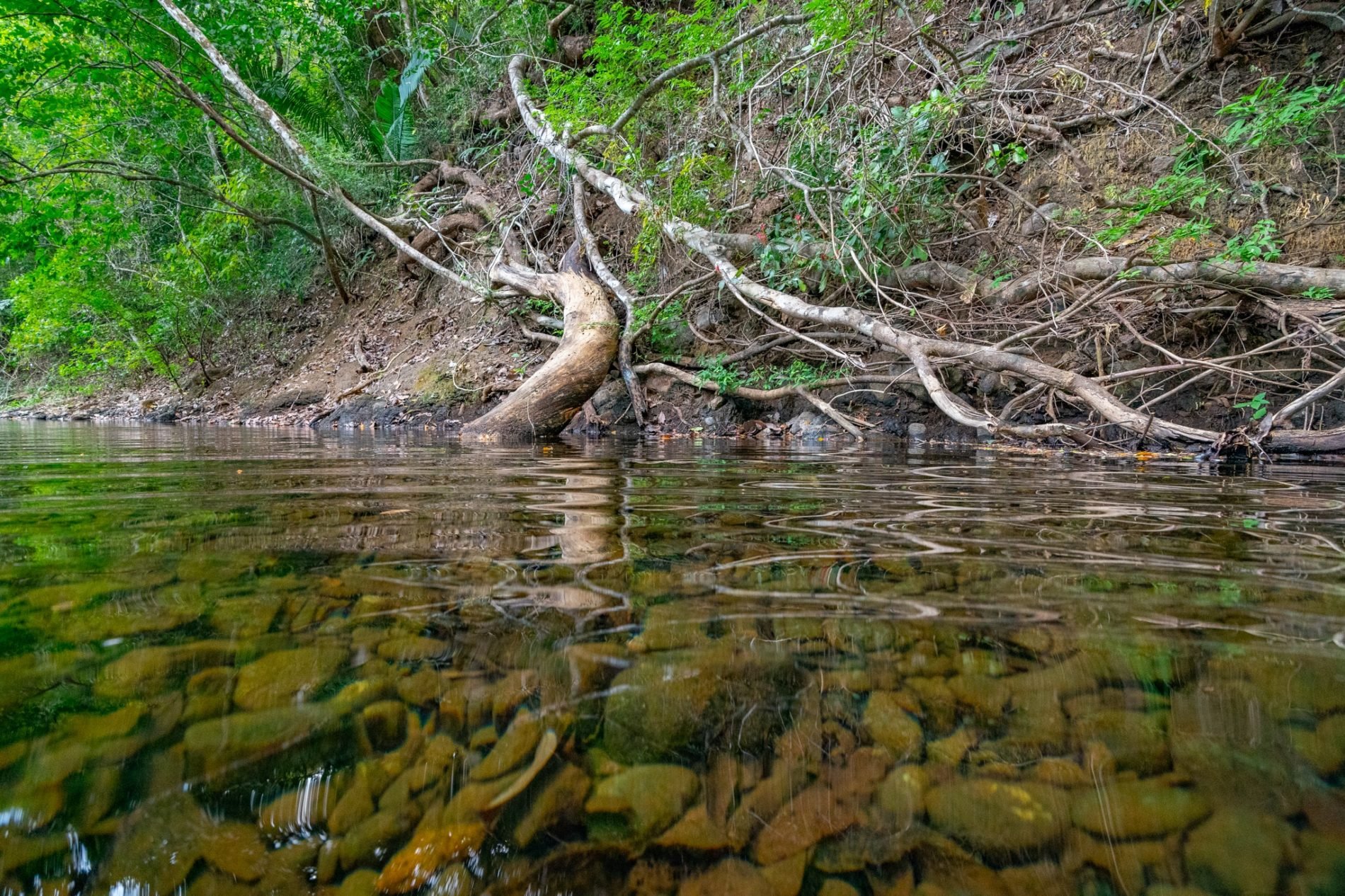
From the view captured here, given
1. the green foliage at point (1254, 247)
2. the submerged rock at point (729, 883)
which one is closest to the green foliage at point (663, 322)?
the green foliage at point (1254, 247)

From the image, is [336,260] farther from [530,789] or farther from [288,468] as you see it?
[530,789]

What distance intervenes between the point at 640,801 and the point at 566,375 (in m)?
5.70

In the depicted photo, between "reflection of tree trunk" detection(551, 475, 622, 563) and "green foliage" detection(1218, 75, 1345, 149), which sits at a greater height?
"green foliage" detection(1218, 75, 1345, 149)

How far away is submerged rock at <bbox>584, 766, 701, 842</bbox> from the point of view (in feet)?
1.97

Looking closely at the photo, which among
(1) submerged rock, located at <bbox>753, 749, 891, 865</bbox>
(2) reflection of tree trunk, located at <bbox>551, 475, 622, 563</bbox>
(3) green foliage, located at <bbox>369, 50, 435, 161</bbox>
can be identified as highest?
(3) green foliage, located at <bbox>369, 50, 435, 161</bbox>

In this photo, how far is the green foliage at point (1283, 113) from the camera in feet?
12.9

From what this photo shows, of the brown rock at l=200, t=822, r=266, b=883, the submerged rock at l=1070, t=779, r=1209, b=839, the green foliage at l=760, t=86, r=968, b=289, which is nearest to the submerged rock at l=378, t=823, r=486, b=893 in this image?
the brown rock at l=200, t=822, r=266, b=883

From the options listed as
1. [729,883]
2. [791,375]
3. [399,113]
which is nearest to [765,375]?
[791,375]

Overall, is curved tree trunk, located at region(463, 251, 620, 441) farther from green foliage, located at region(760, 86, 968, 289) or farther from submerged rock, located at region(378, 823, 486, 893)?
submerged rock, located at region(378, 823, 486, 893)

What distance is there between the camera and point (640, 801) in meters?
0.64

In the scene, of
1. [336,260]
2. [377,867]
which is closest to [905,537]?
[377,867]

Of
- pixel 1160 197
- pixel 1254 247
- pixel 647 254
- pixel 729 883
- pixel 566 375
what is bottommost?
pixel 729 883

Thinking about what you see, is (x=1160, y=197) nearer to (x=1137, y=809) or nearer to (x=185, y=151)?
(x=1137, y=809)

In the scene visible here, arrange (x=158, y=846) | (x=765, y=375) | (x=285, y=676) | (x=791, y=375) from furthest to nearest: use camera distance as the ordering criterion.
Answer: (x=765, y=375) < (x=791, y=375) < (x=285, y=676) < (x=158, y=846)
